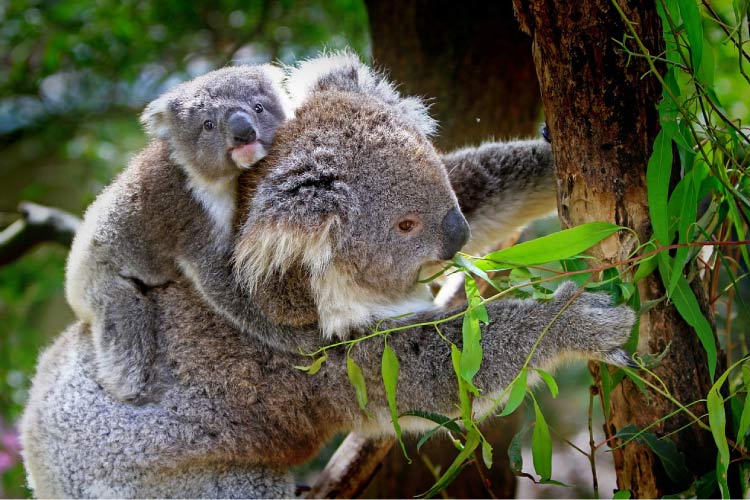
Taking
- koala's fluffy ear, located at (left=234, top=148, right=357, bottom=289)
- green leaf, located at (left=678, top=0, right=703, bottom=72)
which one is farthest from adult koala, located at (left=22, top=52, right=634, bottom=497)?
green leaf, located at (left=678, top=0, right=703, bottom=72)

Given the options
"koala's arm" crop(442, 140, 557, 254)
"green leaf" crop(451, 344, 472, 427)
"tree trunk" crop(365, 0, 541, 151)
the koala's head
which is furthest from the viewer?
"tree trunk" crop(365, 0, 541, 151)

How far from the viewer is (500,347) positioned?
2223mm

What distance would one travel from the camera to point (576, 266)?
7.09 ft

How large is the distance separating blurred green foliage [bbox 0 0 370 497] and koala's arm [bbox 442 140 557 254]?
4.53ft

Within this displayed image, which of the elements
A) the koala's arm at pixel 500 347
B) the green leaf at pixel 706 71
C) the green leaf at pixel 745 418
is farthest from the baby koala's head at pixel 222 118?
the green leaf at pixel 745 418

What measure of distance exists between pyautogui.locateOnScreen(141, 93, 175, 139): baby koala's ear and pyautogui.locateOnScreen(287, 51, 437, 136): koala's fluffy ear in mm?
432

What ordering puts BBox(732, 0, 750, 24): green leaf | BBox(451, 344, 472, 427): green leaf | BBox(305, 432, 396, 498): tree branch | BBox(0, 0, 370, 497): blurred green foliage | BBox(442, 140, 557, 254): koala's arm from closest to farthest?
BBox(732, 0, 750, 24): green leaf → BBox(451, 344, 472, 427): green leaf → BBox(442, 140, 557, 254): koala's arm → BBox(305, 432, 396, 498): tree branch → BBox(0, 0, 370, 497): blurred green foliage

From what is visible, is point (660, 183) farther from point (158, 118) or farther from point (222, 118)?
point (158, 118)

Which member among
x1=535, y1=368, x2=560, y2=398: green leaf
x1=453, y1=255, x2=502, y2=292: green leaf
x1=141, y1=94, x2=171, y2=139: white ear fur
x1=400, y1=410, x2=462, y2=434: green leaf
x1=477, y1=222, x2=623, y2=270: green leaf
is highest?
x1=141, y1=94, x2=171, y2=139: white ear fur

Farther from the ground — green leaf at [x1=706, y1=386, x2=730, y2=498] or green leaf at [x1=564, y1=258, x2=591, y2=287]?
green leaf at [x1=564, y1=258, x2=591, y2=287]

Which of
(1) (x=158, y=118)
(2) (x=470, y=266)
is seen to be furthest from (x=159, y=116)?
(2) (x=470, y=266)

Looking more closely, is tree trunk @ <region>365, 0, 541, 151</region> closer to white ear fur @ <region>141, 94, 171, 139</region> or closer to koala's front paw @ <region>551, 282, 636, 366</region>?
white ear fur @ <region>141, 94, 171, 139</region>

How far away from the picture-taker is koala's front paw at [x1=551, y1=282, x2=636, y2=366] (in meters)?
2.06

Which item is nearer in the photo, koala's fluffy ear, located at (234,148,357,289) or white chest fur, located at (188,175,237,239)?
koala's fluffy ear, located at (234,148,357,289)
